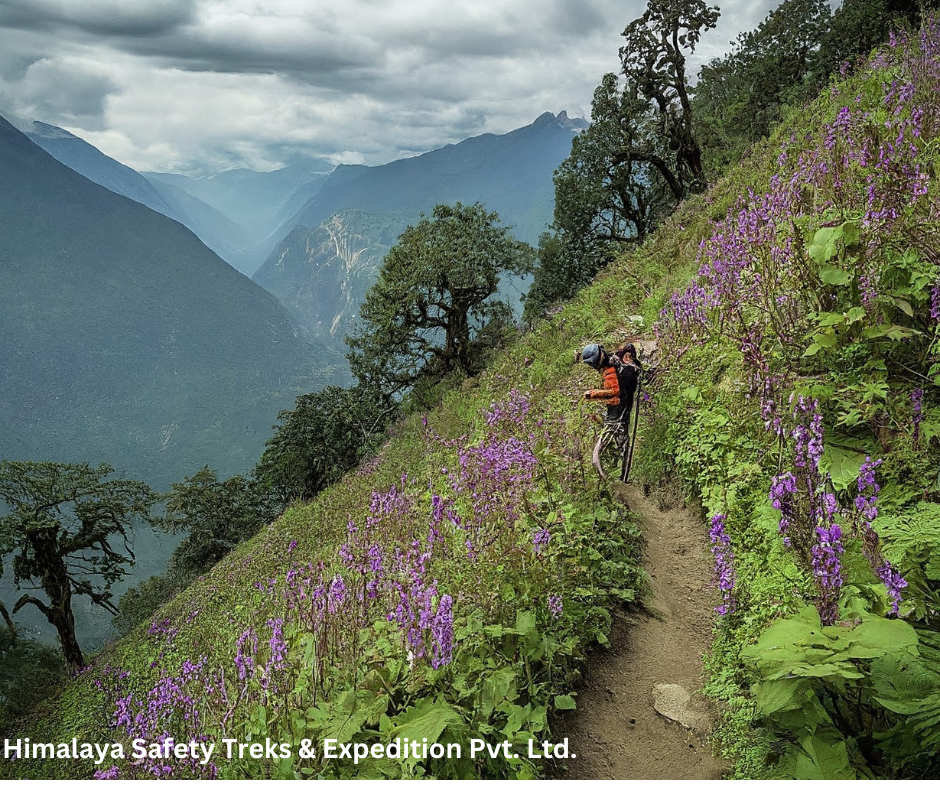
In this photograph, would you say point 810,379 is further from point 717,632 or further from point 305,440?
point 305,440

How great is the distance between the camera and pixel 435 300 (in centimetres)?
2606

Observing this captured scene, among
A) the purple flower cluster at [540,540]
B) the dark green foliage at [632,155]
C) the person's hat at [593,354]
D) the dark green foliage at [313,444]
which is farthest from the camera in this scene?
the dark green foliage at [313,444]

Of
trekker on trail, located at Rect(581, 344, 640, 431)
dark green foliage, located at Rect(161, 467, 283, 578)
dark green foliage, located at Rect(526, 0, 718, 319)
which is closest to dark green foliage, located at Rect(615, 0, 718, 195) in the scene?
dark green foliage, located at Rect(526, 0, 718, 319)

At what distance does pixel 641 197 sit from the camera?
96.9 feet

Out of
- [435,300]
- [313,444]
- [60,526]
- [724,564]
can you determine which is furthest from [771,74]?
[60,526]

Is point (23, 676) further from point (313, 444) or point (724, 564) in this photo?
point (724, 564)

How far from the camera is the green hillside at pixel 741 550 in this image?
259cm

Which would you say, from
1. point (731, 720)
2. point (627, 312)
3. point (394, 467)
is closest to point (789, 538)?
point (731, 720)

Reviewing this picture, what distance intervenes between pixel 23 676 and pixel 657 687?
3165 centimetres

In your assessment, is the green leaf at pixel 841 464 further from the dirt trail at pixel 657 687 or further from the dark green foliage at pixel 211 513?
the dark green foliage at pixel 211 513

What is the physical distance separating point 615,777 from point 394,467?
34.8 feet

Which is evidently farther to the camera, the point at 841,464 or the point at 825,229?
the point at 825,229

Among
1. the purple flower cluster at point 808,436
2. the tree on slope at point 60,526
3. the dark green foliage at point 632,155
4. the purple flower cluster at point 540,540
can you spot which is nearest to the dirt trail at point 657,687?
the purple flower cluster at point 540,540

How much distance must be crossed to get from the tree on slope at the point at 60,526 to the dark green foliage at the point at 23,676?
4.45 ft
